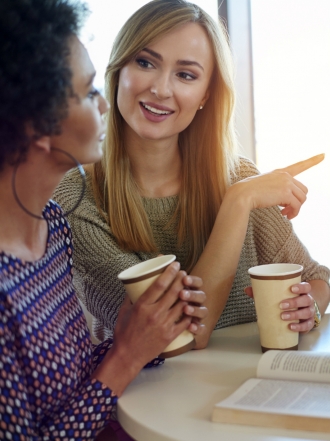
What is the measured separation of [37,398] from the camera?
3.02ft

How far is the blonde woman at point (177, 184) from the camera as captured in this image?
4.54 feet

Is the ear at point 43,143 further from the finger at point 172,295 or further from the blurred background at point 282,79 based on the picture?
the blurred background at point 282,79

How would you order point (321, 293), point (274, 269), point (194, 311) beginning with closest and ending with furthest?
1. point (194, 311)
2. point (274, 269)
3. point (321, 293)

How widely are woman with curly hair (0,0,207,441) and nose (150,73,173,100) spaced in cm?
46

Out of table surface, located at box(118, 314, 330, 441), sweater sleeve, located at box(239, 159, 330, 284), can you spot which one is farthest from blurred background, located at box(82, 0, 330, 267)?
table surface, located at box(118, 314, 330, 441)

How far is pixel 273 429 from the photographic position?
2.61 feet

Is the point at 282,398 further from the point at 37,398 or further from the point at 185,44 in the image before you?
the point at 185,44

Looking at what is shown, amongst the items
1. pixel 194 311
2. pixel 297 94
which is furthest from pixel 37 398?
pixel 297 94

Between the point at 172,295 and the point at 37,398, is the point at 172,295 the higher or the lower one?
the higher one

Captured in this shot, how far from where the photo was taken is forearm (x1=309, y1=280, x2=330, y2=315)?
4.60ft

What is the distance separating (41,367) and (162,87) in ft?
2.68

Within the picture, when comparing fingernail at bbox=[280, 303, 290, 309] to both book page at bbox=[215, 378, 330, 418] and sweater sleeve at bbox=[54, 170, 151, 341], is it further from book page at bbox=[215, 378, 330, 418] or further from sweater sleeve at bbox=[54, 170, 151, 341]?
sweater sleeve at bbox=[54, 170, 151, 341]

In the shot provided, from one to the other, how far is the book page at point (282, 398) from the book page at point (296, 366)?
0.02 m

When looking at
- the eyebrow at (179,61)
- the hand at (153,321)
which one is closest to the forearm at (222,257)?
the hand at (153,321)
